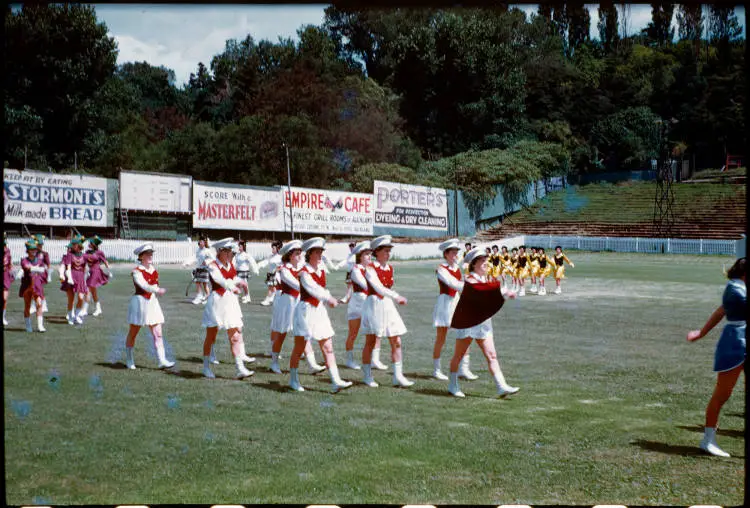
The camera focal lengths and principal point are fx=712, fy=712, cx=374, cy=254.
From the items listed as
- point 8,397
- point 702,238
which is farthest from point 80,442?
point 702,238

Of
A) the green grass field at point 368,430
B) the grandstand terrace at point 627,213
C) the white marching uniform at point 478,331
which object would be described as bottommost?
the green grass field at point 368,430

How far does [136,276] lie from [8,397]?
250 centimetres

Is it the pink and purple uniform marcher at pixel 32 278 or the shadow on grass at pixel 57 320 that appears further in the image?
the shadow on grass at pixel 57 320

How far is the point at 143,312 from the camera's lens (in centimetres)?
1070

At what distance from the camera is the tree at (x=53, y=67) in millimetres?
14641

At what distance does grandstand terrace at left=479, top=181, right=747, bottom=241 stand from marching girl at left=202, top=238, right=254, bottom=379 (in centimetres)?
1903

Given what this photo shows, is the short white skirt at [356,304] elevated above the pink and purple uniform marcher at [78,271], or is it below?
below

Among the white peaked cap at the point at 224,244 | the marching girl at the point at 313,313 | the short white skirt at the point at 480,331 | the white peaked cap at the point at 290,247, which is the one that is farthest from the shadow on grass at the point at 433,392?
the white peaked cap at the point at 224,244

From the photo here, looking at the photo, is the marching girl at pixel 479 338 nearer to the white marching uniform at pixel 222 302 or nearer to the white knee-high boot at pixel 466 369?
the white knee-high boot at pixel 466 369

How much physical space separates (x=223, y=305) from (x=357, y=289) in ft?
6.86

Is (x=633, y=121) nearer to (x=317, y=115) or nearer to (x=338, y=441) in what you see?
(x=317, y=115)

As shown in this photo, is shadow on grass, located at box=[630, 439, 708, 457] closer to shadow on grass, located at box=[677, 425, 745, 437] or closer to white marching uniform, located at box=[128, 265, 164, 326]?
shadow on grass, located at box=[677, 425, 745, 437]

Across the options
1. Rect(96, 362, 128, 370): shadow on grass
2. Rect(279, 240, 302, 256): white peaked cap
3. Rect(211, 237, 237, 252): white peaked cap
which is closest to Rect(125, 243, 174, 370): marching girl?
A: Rect(96, 362, 128, 370): shadow on grass

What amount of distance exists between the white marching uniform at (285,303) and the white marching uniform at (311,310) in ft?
1.27
